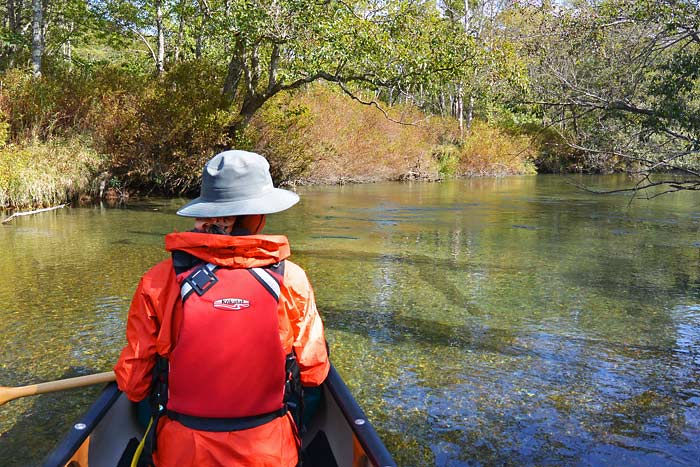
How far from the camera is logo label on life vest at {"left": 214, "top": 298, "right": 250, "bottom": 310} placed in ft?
6.85

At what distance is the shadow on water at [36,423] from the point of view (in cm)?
370

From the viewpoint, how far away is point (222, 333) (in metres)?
2.11

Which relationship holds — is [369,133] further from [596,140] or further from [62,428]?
[62,428]

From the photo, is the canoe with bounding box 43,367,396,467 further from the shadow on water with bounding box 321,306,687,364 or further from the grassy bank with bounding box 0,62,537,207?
the grassy bank with bounding box 0,62,537,207

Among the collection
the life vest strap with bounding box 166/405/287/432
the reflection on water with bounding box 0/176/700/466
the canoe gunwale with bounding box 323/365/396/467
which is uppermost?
the life vest strap with bounding box 166/405/287/432

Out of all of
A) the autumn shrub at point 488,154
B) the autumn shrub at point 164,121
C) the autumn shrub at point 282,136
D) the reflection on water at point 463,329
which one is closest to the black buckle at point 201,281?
the reflection on water at point 463,329

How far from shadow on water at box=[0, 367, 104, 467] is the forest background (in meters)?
6.35

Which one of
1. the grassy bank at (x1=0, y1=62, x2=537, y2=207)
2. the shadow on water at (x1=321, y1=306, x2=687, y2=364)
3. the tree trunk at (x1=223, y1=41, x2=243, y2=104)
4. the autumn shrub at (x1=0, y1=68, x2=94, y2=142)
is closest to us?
the shadow on water at (x1=321, y1=306, x2=687, y2=364)

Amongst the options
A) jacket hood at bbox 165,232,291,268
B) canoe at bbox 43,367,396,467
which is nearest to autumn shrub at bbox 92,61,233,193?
canoe at bbox 43,367,396,467

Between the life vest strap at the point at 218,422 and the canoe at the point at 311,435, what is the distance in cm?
46

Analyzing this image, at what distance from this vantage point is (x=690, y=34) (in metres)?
7.25

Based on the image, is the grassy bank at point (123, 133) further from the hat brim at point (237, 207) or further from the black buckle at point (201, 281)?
the black buckle at point (201, 281)

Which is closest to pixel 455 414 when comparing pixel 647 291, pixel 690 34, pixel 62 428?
pixel 62 428

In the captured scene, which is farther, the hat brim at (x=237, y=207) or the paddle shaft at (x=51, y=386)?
the paddle shaft at (x=51, y=386)
